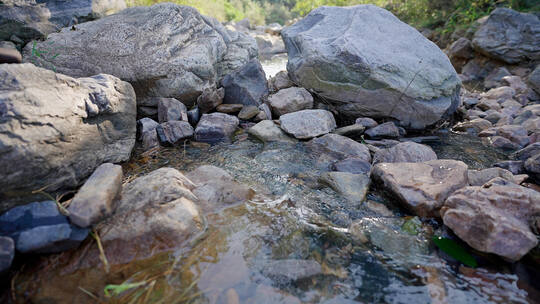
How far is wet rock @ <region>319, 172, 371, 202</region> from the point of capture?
91.0 inches

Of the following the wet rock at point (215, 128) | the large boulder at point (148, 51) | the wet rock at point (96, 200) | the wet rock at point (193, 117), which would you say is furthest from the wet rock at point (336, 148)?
the wet rock at point (96, 200)

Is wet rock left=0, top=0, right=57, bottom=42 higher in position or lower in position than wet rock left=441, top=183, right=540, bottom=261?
higher

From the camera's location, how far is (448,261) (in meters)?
1.70

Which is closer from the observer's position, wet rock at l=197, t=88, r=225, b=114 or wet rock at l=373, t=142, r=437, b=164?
wet rock at l=373, t=142, r=437, b=164

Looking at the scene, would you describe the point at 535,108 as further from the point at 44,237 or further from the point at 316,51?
the point at 44,237

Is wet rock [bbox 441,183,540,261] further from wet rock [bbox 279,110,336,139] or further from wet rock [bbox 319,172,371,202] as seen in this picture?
wet rock [bbox 279,110,336,139]

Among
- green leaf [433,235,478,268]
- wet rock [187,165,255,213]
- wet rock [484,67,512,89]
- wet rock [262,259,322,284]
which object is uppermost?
green leaf [433,235,478,268]

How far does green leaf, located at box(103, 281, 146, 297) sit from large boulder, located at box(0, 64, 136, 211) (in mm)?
876

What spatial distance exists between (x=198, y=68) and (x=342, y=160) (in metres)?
2.41

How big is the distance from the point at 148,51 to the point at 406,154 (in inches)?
131

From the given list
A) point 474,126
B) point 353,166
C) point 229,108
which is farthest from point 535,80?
point 229,108

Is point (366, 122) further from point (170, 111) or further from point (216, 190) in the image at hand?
point (170, 111)

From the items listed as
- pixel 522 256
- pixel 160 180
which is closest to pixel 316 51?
pixel 160 180

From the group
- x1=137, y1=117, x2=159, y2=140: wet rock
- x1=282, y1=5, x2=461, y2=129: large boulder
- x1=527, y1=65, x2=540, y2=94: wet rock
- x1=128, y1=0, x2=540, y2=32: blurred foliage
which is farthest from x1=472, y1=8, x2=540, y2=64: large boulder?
x1=137, y1=117, x2=159, y2=140: wet rock
